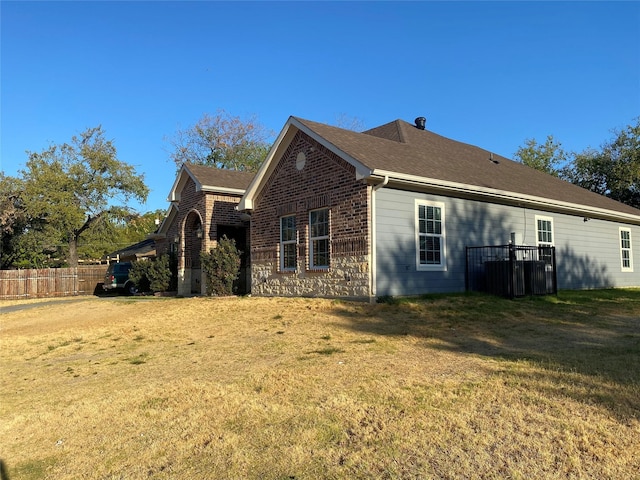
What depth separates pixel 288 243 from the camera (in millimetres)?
14688

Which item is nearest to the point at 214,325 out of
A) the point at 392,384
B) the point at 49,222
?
the point at 392,384

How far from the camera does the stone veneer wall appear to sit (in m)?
12.0

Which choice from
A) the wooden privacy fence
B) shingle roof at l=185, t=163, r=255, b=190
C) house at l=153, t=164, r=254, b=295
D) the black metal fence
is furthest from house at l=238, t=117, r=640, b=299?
the wooden privacy fence

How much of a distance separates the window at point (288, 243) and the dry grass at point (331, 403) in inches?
198

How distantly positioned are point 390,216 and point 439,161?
4113 millimetres

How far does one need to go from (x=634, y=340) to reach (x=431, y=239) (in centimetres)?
595

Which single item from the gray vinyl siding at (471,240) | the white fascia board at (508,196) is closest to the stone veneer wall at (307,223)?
the gray vinyl siding at (471,240)

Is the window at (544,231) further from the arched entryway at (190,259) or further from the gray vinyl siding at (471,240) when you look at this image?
the arched entryway at (190,259)

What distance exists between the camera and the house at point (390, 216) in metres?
12.0

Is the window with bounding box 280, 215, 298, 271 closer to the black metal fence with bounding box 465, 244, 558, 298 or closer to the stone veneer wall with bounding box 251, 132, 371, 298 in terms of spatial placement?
the stone veneer wall with bounding box 251, 132, 371, 298

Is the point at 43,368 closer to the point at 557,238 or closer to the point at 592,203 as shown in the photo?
the point at 557,238

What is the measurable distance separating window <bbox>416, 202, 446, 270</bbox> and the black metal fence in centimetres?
119

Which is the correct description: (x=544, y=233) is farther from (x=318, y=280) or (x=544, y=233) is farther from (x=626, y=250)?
(x=318, y=280)

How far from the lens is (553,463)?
319cm
